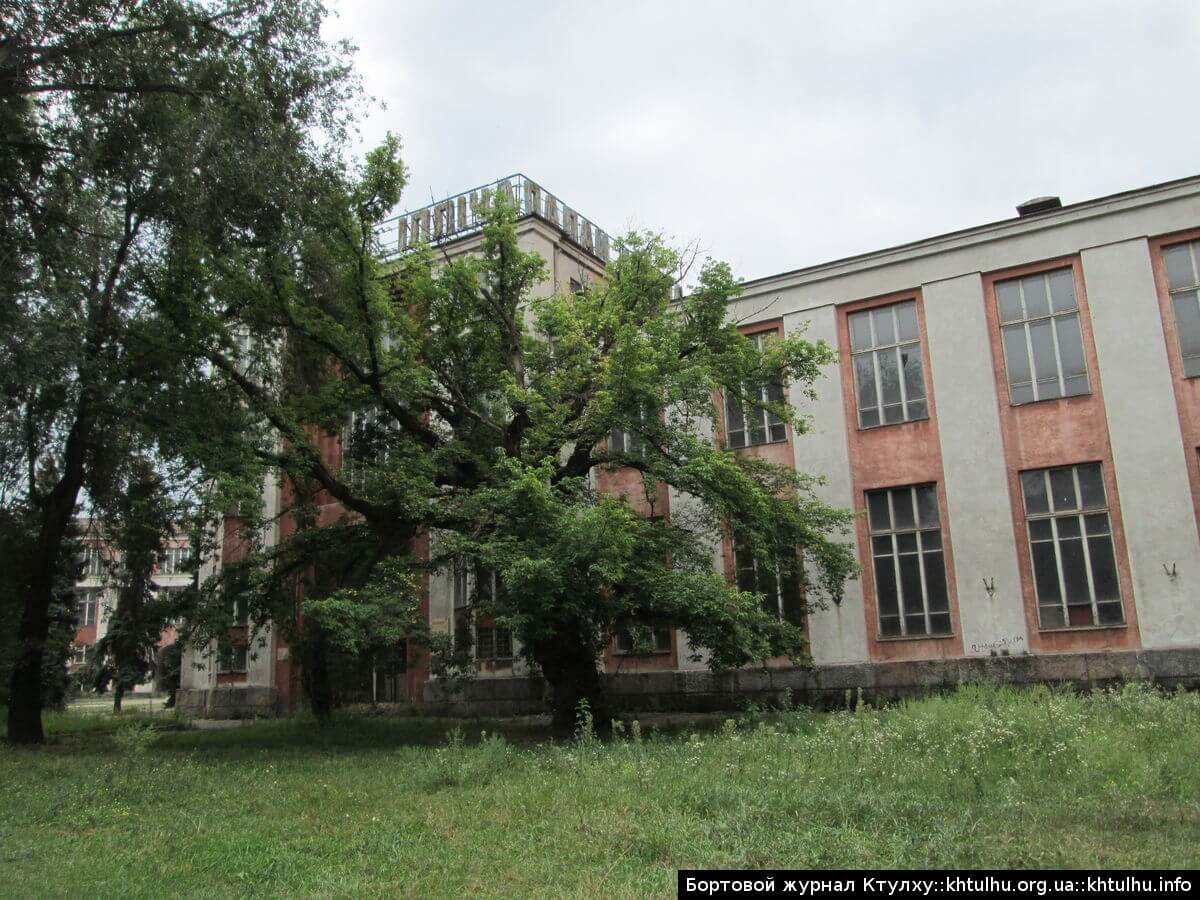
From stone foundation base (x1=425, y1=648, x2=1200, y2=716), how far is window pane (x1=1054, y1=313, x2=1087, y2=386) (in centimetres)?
582

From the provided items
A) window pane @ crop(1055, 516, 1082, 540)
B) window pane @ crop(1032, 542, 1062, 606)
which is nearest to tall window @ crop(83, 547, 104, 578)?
window pane @ crop(1032, 542, 1062, 606)

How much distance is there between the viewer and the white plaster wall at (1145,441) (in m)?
18.0

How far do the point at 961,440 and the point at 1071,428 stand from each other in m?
2.14

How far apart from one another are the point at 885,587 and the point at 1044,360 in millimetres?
5898

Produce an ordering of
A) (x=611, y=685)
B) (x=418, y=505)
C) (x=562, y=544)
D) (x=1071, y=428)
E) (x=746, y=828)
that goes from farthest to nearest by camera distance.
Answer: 1. (x=611, y=685)
2. (x=1071, y=428)
3. (x=418, y=505)
4. (x=562, y=544)
5. (x=746, y=828)

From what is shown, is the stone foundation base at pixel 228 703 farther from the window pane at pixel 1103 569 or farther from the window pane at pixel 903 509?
the window pane at pixel 1103 569

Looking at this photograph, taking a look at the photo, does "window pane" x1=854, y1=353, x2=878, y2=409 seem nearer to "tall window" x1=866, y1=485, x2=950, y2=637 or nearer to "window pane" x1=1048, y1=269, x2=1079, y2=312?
"tall window" x1=866, y1=485, x2=950, y2=637

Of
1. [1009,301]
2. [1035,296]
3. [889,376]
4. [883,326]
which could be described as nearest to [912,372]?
[889,376]

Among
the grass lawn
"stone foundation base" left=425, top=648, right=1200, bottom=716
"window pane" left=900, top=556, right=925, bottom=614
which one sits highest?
"window pane" left=900, top=556, right=925, bottom=614

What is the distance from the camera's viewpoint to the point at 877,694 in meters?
20.0

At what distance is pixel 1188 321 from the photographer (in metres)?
19.0

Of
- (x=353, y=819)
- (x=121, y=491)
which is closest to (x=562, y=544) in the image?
(x=353, y=819)

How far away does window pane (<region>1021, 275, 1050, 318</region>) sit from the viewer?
20.6m

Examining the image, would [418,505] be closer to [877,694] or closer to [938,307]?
[877,694]
